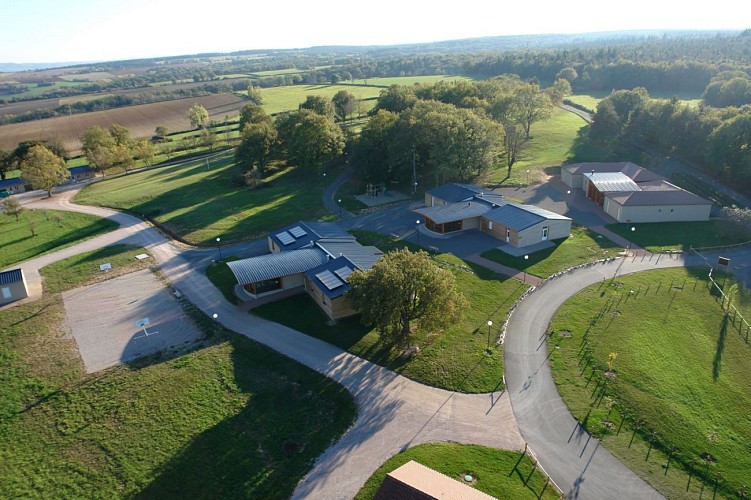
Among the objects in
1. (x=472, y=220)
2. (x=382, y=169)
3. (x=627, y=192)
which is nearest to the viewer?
(x=472, y=220)

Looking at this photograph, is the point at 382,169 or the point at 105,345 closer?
the point at 105,345

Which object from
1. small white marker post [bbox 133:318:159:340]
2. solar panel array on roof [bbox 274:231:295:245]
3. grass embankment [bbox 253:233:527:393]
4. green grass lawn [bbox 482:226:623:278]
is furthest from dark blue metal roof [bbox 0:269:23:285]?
green grass lawn [bbox 482:226:623:278]

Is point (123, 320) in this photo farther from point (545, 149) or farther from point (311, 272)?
point (545, 149)

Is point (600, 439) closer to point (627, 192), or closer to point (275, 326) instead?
point (275, 326)

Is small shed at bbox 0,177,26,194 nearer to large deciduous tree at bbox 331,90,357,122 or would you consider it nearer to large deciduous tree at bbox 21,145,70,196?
large deciduous tree at bbox 21,145,70,196

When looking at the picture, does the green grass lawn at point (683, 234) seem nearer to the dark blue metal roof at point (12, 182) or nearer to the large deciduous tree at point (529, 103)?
the large deciduous tree at point (529, 103)

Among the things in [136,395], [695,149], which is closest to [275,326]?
[136,395]
